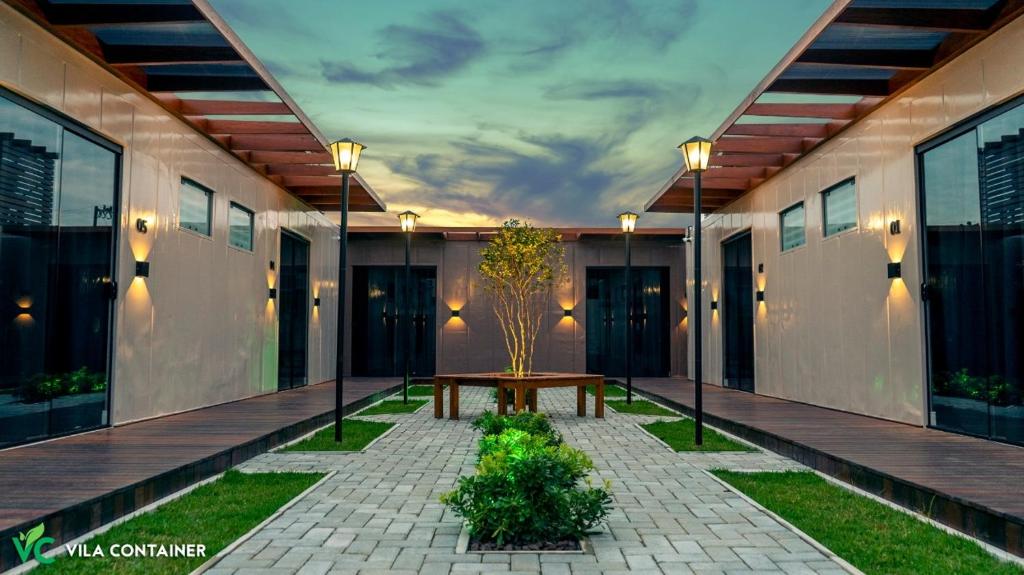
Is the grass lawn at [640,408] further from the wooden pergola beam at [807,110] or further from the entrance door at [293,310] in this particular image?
the entrance door at [293,310]

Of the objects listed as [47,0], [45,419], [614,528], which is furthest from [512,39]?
[614,528]

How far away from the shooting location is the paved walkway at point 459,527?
146 inches

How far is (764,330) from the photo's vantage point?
562 inches

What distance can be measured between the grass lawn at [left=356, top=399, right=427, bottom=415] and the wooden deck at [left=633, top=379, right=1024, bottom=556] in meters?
5.16

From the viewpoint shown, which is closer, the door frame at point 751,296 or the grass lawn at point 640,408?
the grass lawn at point 640,408

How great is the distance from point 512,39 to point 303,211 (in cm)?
636

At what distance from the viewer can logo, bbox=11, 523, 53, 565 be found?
12.1 ft

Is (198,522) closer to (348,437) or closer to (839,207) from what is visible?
(348,437)

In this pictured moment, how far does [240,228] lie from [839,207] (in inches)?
395

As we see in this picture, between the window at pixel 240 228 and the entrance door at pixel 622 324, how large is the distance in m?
10.6

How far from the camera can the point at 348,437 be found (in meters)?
8.88

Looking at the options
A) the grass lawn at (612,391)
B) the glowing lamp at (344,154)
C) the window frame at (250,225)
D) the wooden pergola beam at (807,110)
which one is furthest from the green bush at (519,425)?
the grass lawn at (612,391)

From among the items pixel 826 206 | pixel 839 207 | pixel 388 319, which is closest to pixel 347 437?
pixel 839 207

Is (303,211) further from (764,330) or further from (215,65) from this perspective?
(764,330)
